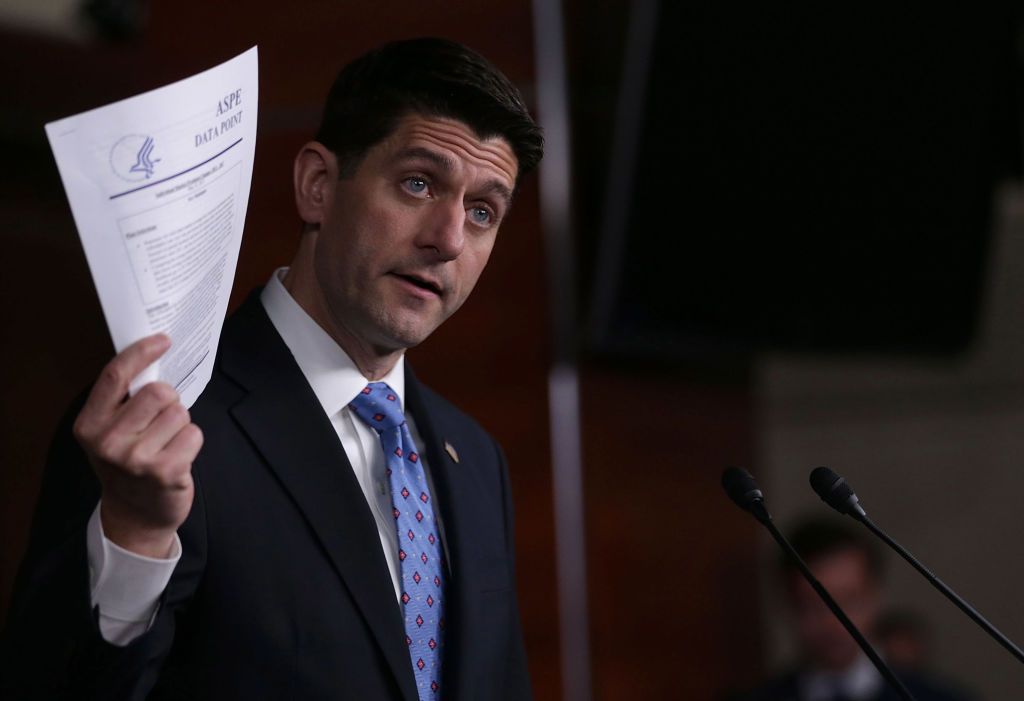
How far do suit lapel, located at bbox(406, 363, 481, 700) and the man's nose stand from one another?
239mm

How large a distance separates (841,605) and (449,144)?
303 centimetres

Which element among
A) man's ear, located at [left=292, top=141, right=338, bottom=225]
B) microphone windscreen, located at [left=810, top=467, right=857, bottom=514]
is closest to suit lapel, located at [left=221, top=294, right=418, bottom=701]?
man's ear, located at [left=292, top=141, right=338, bottom=225]

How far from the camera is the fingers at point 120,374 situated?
1.09m

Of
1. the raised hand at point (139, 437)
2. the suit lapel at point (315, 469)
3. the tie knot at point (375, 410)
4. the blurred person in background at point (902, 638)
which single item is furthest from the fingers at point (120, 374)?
the blurred person in background at point (902, 638)

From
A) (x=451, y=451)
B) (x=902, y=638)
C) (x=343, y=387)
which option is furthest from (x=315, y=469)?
(x=902, y=638)

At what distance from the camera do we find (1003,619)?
6.36m

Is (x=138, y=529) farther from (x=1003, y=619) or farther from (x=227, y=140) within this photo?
(x=1003, y=619)

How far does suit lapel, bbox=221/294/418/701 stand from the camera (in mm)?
1360

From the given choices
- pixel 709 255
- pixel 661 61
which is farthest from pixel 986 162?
pixel 661 61

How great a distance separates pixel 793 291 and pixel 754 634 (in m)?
1.21

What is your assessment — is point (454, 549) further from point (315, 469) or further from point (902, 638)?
point (902, 638)

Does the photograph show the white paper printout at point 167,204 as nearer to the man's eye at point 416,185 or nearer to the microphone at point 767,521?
the man's eye at point 416,185

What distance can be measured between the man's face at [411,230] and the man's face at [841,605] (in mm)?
2909

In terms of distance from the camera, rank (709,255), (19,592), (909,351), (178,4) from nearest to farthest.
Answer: (19,592) → (178,4) → (709,255) → (909,351)
